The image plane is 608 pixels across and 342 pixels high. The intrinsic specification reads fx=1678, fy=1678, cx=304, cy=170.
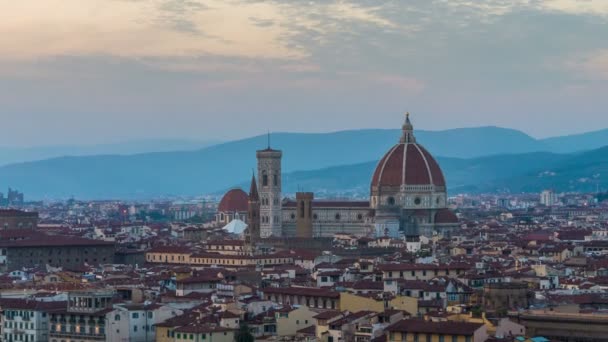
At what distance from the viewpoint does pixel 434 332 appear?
5128 cm

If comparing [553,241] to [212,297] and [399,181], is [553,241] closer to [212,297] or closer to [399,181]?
[399,181]

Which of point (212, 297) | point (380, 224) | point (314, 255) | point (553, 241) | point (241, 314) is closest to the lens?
point (241, 314)

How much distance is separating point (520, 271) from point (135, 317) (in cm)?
2578

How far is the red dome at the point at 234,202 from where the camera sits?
160m

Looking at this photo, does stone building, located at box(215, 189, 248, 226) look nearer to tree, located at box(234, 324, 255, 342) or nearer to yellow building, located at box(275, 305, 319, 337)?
yellow building, located at box(275, 305, 319, 337)

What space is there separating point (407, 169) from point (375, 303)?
279ft

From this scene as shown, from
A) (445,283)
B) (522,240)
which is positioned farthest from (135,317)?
(522,240)

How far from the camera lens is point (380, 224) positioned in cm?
13988

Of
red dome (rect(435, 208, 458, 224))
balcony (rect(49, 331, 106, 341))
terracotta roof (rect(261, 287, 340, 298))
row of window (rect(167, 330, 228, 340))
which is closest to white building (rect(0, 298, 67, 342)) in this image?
balcony (rect(49, 331, 106, 341))

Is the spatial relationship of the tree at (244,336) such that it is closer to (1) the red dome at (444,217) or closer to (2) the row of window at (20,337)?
(2) the row of window at (20,337)

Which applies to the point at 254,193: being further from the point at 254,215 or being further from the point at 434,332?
the point at 434,332

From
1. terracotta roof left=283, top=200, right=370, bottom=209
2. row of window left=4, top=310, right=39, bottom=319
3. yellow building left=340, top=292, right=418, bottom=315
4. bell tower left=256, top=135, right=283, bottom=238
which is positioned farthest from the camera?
terracotta roof left=283, top=200, right=370, bottom=209

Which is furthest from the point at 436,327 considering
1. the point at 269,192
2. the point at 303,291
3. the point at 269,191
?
the point at 269,191

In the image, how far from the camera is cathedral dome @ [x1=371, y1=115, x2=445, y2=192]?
14600 centimetres
